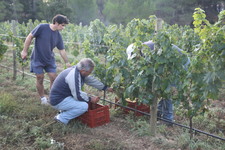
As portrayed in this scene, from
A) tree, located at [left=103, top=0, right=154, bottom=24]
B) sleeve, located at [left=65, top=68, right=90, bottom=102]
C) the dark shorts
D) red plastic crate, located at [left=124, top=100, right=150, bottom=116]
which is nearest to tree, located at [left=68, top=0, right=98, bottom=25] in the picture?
tree, located at [left=103, top=0, right=154, bottom=24]

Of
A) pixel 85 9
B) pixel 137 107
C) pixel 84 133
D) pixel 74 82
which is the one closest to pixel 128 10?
pixel 85 9

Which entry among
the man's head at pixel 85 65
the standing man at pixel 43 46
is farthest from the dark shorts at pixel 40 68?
the man's head at pixel 85 65

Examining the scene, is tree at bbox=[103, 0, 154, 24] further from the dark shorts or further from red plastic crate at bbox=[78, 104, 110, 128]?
red plastic crate at bbox=[78, 104, 110, 128]

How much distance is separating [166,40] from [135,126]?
155cm

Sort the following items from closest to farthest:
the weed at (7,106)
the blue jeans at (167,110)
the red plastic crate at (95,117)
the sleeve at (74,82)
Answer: the sleeve at (74,82)
the red plastic crate at (95,117)
the blue jeans at (167,110)
the weed at (7,106)

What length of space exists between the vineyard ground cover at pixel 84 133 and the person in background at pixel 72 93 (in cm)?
22

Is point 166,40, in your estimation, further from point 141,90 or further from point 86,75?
point 86,75

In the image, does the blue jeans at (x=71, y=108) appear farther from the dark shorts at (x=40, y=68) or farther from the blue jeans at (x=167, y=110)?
the blue jeans at (x=167, y=110)

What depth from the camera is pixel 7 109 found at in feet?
14.6

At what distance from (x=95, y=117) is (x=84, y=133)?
0.34 metres

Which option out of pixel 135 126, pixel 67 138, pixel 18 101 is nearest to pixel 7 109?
pixel 18 101

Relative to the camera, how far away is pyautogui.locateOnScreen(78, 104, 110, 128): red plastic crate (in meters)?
3.99

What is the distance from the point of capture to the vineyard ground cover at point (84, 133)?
3.43 meters

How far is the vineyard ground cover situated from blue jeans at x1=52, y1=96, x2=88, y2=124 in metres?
0.14
